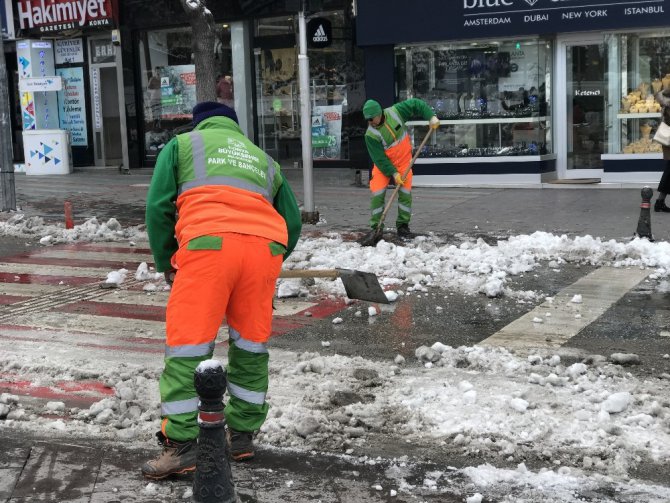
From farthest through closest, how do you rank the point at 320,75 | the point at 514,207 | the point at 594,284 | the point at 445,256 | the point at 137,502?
the point at 320,75 < the point at 514,207 < the point at 445,256 < the point at 594,284 < the point at 137,502

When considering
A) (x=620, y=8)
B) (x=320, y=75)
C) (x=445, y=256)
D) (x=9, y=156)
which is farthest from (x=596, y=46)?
(x=9, y=156)

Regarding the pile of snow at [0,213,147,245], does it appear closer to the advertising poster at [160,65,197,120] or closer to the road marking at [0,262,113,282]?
the road marking at [0,262,113,282]

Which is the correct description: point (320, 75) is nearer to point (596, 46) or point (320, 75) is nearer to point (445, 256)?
point (596, 46)

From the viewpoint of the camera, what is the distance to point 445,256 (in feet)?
32.6

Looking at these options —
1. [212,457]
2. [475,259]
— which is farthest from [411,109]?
[212,457]

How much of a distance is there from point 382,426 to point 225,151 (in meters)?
1.77

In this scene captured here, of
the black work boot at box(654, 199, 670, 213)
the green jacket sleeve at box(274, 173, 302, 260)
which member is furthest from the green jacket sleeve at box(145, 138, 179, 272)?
the black work boot at box(654, 199, 670, 213)

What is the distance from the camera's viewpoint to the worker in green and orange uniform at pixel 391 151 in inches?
446

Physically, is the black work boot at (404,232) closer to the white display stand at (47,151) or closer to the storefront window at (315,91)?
the storefront window at (315,91)

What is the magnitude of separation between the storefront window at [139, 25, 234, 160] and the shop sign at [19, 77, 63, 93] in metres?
2.04

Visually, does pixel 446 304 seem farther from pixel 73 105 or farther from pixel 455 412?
pixel 73 105

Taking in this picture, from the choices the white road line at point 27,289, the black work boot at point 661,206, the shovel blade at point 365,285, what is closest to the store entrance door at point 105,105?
the white road line at point 27,289

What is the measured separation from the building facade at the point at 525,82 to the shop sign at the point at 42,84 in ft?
26.8

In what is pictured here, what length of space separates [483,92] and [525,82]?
30.7 inches
